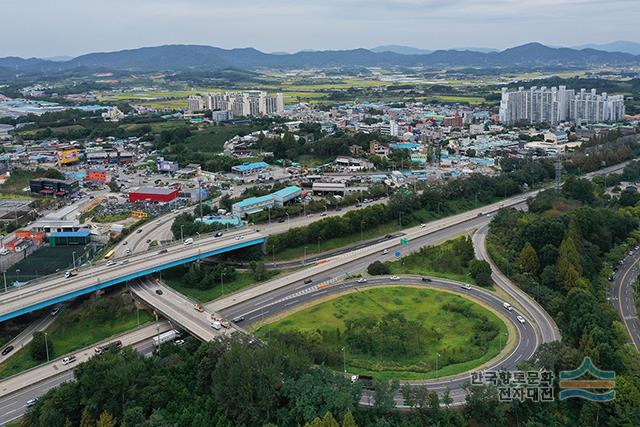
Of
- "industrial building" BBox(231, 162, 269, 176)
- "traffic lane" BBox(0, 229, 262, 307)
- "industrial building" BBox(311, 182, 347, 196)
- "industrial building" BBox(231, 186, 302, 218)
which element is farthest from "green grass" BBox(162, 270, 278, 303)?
"industrial building" BBox(231, 162, 269, 176)

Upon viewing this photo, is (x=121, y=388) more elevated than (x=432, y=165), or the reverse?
(x=432, y=165)

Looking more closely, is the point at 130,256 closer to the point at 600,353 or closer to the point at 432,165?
the point at 600,353

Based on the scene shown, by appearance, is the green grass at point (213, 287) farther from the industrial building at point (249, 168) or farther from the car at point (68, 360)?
the industrial building at point (249, 168)

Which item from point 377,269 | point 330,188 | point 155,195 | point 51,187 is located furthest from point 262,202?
point 51,187

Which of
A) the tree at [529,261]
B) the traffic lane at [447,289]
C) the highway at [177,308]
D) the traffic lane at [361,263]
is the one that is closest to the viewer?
the traffic lane at [447,289]

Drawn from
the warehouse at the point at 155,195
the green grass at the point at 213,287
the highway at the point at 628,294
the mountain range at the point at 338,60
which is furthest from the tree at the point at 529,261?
the mountain range at the point at 338,60

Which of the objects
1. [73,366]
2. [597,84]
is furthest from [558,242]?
[597,84]

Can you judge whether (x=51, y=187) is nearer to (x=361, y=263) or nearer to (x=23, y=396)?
(x=361, y=263)
